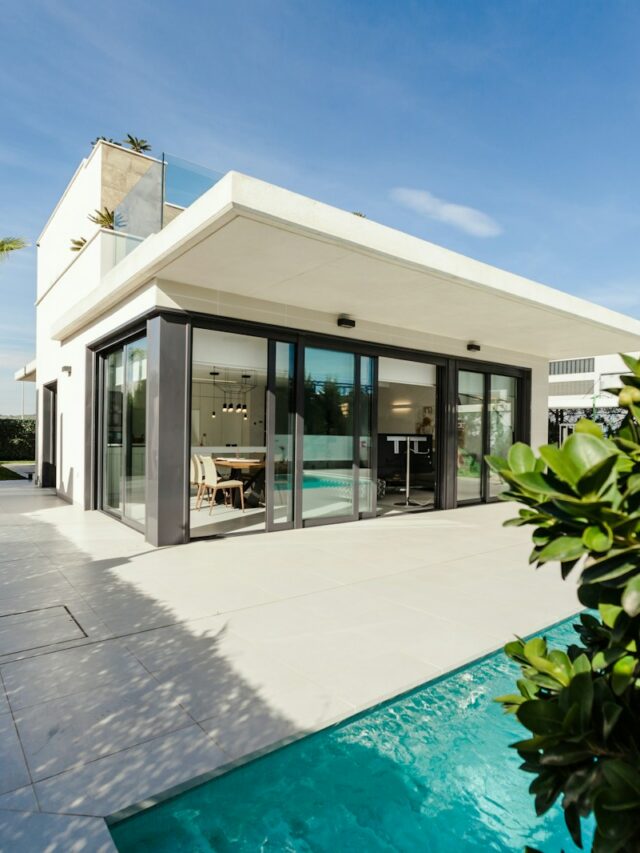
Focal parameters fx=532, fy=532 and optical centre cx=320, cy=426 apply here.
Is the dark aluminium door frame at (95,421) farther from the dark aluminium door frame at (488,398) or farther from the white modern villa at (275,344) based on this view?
the dark aluminium door frame at (488,398)

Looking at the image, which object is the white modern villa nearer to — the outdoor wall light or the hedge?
the outdoor wall light

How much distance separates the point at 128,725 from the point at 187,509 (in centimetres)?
390

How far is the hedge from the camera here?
1944 cm

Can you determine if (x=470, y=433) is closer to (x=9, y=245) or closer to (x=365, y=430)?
(x=365, y=430)

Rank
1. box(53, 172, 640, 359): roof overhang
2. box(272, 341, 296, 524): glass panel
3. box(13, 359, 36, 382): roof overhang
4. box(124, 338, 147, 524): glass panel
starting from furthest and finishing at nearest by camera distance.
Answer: box(13, 359, 36, 382): roof overhang
box(272, 341, 296, 524): glass panel
box(124, 338, 147, 524): glass panel
box(53, 172, 640, 359): roof overhang

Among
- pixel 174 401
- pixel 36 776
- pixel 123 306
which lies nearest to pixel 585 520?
pixel 36 776

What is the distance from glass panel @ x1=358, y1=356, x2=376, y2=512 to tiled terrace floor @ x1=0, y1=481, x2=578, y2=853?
5.78 ft

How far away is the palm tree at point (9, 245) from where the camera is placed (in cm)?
1132

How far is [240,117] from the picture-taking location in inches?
367

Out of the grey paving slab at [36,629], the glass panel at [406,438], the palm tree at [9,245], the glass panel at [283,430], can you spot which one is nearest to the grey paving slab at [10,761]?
the grey paving slab at [36,629]

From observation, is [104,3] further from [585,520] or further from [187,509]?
[585,520]

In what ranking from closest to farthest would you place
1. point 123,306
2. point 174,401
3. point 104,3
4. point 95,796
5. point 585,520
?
point 585,520 < point 95,796 < point 174,401 < point 104,3 < point 123,306

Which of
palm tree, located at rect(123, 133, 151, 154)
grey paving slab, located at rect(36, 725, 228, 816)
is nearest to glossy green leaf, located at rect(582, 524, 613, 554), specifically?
grey paving slab, located at rect(36, 725, 228, 816)

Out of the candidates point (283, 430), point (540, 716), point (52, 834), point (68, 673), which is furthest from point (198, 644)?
point (283, 430)
